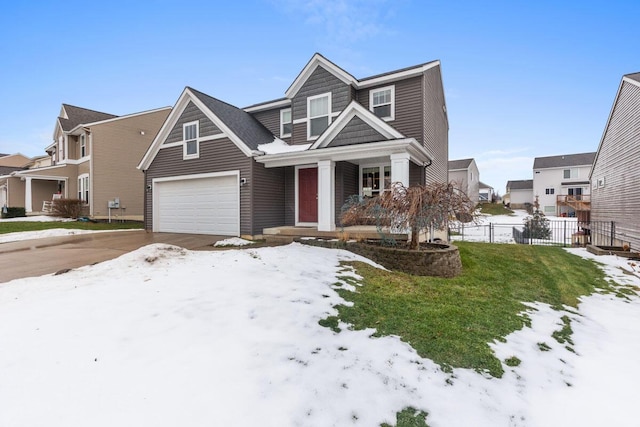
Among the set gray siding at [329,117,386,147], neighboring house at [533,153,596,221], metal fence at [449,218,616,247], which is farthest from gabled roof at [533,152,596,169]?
gray siding at [329,117,386,147]

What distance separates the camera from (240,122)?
43.1 ft

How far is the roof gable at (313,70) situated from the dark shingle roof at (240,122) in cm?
210

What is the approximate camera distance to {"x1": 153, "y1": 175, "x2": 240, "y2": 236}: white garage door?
38.2 feet

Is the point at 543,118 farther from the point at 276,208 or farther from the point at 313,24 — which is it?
the point at 276,208

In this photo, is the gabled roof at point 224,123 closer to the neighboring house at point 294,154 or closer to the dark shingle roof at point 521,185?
the neighboring house at point 294,154

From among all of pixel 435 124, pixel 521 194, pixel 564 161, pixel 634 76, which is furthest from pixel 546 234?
pixel 521 194

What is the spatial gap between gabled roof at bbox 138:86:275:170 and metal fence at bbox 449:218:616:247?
34.8 feet

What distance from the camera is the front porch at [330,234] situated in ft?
28.5

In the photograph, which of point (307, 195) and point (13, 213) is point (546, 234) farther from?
point (13, 213)

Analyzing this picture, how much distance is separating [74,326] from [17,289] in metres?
2.36

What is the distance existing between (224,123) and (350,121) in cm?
501

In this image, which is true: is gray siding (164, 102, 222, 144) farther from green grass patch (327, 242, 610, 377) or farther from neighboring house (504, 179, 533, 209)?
neighboring house (504, 179, 533, 209)

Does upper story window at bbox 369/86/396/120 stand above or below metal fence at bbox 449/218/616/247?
above

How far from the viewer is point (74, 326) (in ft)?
10.2
